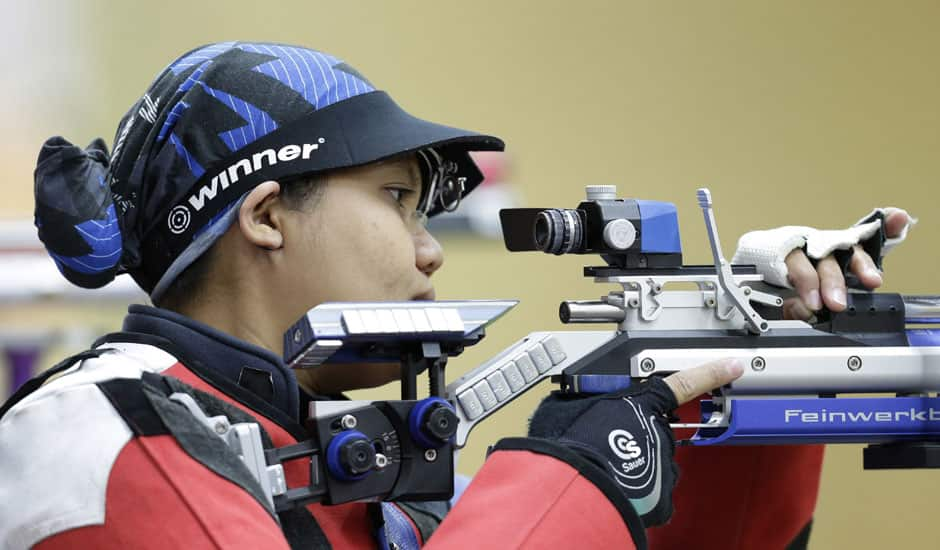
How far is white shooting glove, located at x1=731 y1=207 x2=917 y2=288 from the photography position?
1.33 m

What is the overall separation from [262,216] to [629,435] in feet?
1.34

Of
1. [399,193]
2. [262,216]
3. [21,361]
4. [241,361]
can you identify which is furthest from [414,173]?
[21,361]

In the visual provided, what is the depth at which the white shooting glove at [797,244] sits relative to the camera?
1329 millimetres

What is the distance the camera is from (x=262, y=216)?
1.23m

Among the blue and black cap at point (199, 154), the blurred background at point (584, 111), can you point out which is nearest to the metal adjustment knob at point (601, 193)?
the blue and black cap at point (199, 154)

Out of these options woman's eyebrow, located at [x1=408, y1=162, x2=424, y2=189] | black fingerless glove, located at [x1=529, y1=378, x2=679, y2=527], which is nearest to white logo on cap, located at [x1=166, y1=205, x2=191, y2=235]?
woman's eyebrow, located at [x1=408, y1=162, x2=424, y2=189]

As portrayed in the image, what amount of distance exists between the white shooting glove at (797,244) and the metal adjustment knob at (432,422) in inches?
15.9

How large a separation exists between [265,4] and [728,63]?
100cm

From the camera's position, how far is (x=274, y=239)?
47.7 inches

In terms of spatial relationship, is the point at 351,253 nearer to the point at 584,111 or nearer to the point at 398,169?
the point at 398,169

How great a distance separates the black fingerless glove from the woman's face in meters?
0.18

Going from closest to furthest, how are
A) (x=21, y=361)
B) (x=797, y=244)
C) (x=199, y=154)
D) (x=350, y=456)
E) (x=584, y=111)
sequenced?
(x=350, y=456) < (x=199, y=154) < (x=797, y=244) < (x=21, y=361) < (x=584, y=111)

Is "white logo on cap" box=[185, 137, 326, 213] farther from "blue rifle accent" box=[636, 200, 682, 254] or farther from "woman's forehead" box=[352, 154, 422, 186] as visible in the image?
"blue rifle accent" box=[636, 200, 682, 254]

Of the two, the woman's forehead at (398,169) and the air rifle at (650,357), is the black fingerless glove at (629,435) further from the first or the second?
the woman's forehead at (398,169)
